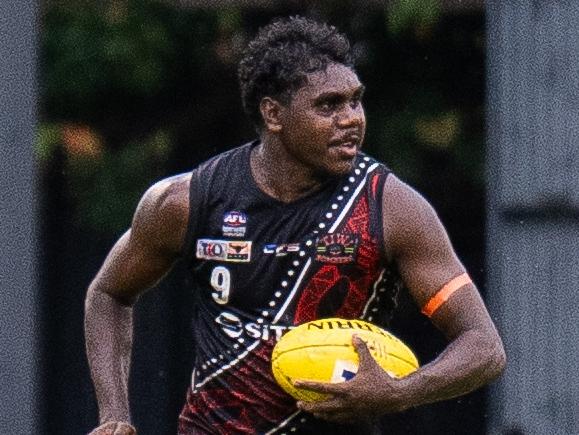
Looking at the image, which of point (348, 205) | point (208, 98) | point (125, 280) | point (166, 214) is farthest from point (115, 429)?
point (208, 98)

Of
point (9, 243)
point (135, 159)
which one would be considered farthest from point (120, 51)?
point (9, 243)

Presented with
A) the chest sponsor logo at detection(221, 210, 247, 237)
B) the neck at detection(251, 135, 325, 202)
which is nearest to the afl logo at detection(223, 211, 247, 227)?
the chest sponsor logo at detection(221, 210, 247, 237)

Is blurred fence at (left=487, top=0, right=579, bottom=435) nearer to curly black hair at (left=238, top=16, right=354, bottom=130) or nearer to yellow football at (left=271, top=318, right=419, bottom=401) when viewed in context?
yellow football at (left=271, top=318, right=419, bottom=401)

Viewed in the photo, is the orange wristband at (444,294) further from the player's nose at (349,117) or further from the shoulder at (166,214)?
the shoulder at (166,214)

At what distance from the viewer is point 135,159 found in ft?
37.0

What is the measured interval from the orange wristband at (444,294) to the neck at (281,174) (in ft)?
1.53

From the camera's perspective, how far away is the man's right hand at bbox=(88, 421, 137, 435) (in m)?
6.06

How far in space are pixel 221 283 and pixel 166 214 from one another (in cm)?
26

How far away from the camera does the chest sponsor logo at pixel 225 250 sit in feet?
19.6

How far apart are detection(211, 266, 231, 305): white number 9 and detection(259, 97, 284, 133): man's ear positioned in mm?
420

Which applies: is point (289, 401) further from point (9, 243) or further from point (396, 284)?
point (9, 243)

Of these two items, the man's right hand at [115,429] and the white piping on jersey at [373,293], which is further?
the man's right hand at [115,429]

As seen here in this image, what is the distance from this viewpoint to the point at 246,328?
5957 mm

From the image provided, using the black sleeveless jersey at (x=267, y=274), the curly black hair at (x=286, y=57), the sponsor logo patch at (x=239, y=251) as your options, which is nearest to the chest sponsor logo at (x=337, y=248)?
the black sleeveless jersey at (x=267, y=274)
